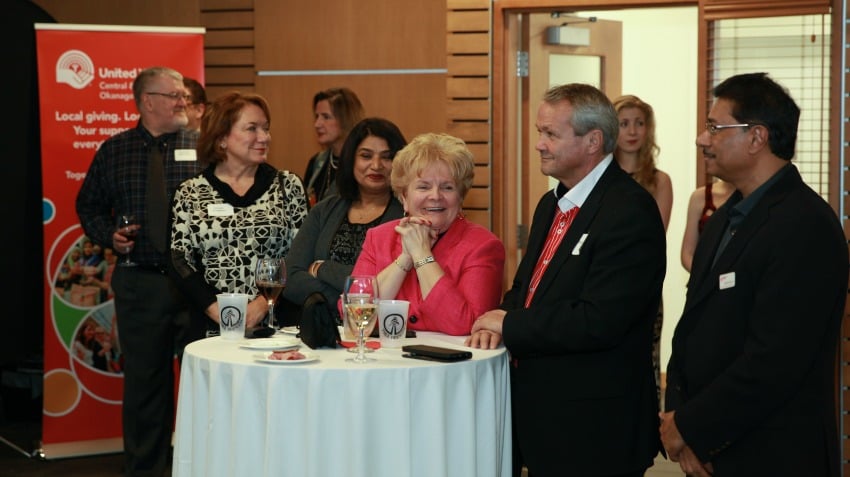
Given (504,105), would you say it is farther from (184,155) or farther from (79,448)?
(79,448)

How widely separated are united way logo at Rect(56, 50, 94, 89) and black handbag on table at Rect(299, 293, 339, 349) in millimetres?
3250

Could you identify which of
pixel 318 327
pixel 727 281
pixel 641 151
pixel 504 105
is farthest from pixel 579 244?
pixel 504 105

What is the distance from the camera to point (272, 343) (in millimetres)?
3082

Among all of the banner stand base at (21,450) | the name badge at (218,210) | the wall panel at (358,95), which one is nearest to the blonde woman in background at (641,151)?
the wall panel at (358,95)

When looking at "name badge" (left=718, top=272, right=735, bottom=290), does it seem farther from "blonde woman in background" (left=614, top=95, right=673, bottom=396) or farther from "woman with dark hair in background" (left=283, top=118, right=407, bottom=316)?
"blonde woman in background" (left=614, top=95, right=673, bottom=396)

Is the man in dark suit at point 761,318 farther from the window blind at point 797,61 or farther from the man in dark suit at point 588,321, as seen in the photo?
the window blind at point 797,61

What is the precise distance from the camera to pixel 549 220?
3.22 m

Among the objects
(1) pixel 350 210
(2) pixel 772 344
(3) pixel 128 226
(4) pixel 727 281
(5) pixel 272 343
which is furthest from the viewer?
(3) pixel 128 226

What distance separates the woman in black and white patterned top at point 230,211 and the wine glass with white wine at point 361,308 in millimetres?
1343

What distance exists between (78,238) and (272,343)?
3.09 m

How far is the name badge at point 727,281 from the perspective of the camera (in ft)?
8.90

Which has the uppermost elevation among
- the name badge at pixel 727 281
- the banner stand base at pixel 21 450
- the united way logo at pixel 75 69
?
the united way logo at pixel 75 69

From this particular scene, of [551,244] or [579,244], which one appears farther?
[551,244]

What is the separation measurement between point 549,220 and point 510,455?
71 centimetres
